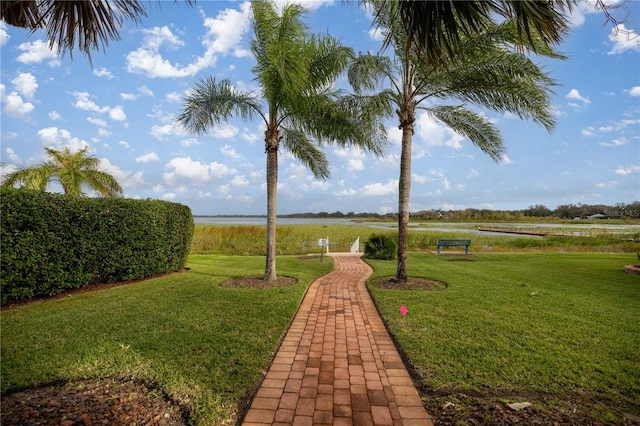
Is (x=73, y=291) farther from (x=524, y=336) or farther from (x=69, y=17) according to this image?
(x=524, y=336)

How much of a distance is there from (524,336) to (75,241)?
8317 millimetres

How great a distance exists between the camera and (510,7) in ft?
5.58

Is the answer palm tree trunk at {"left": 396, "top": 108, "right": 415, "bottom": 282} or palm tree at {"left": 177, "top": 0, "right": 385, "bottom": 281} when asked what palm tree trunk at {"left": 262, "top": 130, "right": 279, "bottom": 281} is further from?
palm tree trunk at {"left": 396, "top": 108, "right": 415, "bottom": 282}

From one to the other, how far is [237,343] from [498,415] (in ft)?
9.30

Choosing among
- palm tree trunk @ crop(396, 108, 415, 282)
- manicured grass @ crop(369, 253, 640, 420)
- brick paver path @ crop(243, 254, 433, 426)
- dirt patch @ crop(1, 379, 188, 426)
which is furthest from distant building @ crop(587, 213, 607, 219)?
dirt patch @ crop(1, 379, 188, 426)

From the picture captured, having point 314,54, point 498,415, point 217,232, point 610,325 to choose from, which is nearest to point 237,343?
point 498,415

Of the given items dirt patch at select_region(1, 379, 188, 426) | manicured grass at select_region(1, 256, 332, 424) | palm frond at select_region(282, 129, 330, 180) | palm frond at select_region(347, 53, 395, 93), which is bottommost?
manicured grass at select_region(1, 256, 332, 424)

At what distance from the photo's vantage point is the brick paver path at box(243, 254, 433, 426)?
2543mm

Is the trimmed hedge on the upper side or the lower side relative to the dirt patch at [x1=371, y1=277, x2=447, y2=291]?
upper

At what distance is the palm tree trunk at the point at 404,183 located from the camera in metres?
7.85

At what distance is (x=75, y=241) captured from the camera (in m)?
6.75

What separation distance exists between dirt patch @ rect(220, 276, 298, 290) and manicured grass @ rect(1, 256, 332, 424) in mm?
509

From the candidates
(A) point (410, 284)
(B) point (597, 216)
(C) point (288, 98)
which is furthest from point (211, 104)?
(B) point (597, 216)

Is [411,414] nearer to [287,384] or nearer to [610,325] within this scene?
[287,384]
